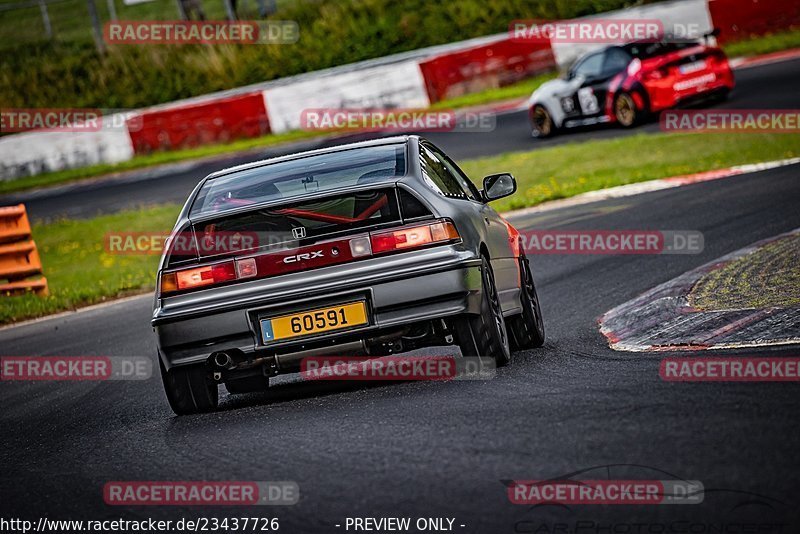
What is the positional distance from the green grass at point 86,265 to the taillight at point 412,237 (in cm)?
941

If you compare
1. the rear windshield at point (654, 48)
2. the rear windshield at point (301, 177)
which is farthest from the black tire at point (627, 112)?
the rear windshield at point (301, 177)

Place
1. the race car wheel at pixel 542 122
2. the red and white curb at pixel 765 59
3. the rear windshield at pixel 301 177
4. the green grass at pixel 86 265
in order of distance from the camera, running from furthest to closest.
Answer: the red and white curb at pixel 765 59
the race car wheel at pixel 542 122
the green grass at pixel 86 265
the rear windshield at pixel 301 177

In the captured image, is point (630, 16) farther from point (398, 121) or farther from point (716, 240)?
point (716, 240)

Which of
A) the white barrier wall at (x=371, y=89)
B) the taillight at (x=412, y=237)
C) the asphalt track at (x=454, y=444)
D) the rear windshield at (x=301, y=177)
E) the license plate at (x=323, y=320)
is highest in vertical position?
the white barrier wall at (x=371, y=89)

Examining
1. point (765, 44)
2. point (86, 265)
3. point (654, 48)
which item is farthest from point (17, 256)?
point (765, 44)

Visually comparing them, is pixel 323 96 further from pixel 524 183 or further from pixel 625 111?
pixel 524 183

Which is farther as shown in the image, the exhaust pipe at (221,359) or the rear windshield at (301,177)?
the rear windshield at (301,177)

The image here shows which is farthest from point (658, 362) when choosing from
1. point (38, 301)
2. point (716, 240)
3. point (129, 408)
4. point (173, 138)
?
point (173, 138)

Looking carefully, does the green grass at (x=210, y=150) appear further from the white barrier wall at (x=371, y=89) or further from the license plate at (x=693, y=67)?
the license plate at (x=693, y=67)

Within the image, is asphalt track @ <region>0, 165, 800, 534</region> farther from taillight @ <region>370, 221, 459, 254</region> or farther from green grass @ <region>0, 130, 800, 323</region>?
green grass @ <region>0, 130, 800, 323</region>

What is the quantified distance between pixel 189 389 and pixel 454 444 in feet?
6.84

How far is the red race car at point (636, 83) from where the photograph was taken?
2070 centimetres

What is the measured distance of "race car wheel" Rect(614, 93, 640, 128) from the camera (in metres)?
21.3

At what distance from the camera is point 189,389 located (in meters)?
6.82
